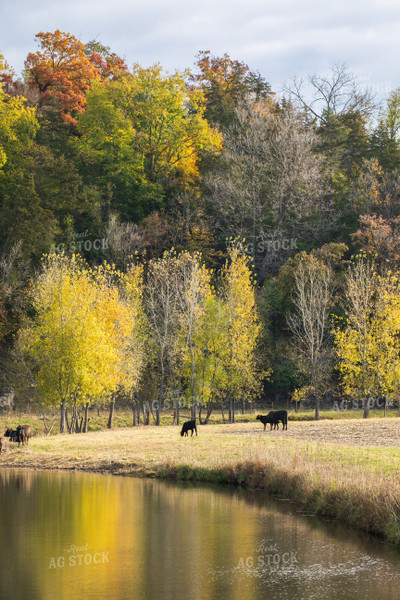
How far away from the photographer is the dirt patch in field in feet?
107

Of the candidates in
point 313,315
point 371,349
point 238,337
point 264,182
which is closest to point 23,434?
point 238,337

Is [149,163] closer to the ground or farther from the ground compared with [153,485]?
farther from the ground

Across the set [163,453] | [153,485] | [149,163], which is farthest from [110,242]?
[153,485]

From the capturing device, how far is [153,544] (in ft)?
59.1

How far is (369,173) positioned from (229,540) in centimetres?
5988

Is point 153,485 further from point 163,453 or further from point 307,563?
point 307,563

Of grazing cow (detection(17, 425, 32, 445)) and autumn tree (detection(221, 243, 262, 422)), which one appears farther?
autumn tree (detection(221, 243, 262, 422))

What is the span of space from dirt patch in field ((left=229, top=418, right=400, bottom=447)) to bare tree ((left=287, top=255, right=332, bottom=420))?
848 cm

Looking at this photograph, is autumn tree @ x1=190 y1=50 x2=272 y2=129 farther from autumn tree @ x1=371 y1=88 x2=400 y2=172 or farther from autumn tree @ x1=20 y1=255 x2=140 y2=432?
autumn tree @ x1=20 y1=255 x2=140 y2=432

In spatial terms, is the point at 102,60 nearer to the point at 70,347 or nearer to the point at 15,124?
the point at 15,124

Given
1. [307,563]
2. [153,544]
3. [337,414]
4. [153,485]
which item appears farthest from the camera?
[337,414]

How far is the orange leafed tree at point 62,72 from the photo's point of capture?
271 ft

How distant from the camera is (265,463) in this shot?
1031 inches

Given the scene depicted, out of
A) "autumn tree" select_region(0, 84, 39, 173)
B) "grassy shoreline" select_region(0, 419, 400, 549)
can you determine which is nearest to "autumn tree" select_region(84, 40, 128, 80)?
"autumn tree" select_region(0, 84, 39, 173)
